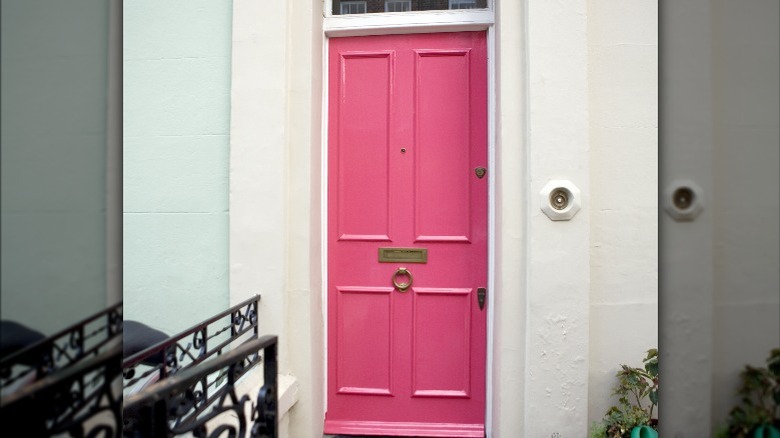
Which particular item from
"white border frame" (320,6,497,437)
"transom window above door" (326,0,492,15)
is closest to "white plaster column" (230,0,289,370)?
"white border frame" (320,6,497,437)

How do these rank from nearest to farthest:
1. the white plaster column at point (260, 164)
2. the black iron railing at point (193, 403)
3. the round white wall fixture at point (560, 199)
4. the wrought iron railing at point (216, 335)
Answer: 1. the black iron railing at point (193, 403)
2. the wrought iron railing at point (216, 335)
3. the round white wall fixture at point (560, 199)
4. the white plaster column at point (260, 164)

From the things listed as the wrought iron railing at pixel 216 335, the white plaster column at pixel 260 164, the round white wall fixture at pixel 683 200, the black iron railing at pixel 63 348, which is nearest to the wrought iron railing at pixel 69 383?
the black iron railing at pixel 63 348

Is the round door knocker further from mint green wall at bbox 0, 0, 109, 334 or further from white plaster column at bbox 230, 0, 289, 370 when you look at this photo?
mint green wall at bbox 0, 0, 109, 334

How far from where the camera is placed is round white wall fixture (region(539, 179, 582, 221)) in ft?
6.73

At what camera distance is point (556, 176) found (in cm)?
209

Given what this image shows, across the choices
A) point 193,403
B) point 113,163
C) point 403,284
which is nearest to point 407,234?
point 403,284

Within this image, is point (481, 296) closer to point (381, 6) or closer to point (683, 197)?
point (381, 6)

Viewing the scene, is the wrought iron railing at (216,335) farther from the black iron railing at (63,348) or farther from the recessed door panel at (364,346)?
the black iron railing at (63,348)

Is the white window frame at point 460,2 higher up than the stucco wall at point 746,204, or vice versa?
the white window frame at point 460,2

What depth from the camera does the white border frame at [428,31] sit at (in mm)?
2381

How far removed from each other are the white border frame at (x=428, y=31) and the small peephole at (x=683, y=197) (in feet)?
7.05

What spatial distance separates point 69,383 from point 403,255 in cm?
232

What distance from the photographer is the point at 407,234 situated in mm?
2504

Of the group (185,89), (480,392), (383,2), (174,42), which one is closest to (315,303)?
(480,392)
